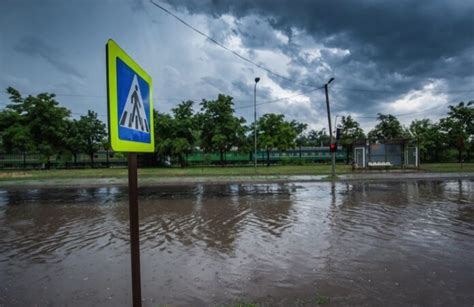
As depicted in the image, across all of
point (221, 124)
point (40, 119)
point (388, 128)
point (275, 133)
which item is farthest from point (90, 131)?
point (388, 128)

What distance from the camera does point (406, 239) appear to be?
213 inches

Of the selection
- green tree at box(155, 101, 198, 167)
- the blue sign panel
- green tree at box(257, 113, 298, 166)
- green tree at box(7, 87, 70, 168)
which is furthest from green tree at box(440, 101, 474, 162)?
green tree at box(7, 87, 70, 168)

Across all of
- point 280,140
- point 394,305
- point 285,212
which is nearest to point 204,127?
point 280,140

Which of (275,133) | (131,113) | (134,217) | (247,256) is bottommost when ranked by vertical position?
(247,256)

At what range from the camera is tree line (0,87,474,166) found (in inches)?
1280

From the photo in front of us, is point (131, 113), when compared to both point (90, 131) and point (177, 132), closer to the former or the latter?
point (177, 132)

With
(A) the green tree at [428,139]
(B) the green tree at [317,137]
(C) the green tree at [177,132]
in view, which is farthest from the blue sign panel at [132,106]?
(B) the green tree at [317,137]

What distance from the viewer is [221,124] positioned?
37250 millimetres

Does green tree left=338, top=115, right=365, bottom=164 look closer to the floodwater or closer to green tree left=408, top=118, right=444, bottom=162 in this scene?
green tree left=408, top=118, right=444, bottom=162

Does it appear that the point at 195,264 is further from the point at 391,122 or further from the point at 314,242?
the point at 391,122

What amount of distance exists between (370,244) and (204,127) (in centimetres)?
3435

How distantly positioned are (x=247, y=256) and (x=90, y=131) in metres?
40.5

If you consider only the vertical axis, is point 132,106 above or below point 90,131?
below

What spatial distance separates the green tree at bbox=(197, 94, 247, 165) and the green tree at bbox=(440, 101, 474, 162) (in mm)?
32888
